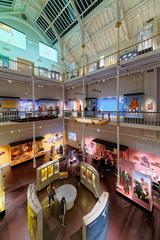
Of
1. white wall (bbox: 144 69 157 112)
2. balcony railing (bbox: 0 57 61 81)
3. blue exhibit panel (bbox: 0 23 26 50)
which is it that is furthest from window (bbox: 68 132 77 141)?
blue exhibit panel (bbox: 0 23 26 50)

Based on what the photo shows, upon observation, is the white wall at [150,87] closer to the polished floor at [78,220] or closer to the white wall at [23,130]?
the polished floor at [78,220]

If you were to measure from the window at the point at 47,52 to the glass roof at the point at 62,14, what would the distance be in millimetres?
1366

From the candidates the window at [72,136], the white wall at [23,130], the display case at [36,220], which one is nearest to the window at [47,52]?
the white wall at [23,130]

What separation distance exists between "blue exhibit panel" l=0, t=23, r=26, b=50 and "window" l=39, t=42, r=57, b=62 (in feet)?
6.55

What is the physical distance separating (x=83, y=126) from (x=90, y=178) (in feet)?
15.3

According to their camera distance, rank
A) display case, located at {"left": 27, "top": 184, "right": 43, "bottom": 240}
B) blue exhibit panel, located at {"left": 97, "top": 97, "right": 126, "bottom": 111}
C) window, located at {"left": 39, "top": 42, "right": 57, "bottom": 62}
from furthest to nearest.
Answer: window, located at {"left": 39, "top": 42, "right": 57, "bottom": 62}, blue exhibit panel, located at {"left": 97, "top": 97, "right": 126, "bottom": 111}, display case, located at {"left": 27, "top": 184, "right": 43, "bottom": 240}

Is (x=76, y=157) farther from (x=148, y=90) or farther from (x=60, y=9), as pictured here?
(x=60, y=9)

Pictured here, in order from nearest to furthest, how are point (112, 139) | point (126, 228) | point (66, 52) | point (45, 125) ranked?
1. point (126, 228)
2. point (112, 139)
3. point (45, 125)
4. point (66, 52)

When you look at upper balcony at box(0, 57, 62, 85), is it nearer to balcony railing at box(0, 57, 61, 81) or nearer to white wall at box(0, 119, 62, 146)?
balcony railing at box(0, 57, 61, 81)

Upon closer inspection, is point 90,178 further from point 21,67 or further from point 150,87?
point 21,67

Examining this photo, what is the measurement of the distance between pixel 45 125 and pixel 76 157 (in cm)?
522

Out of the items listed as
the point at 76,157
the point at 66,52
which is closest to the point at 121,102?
the point at 76,157

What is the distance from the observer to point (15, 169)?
1099 centimetres

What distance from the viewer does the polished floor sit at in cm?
518
